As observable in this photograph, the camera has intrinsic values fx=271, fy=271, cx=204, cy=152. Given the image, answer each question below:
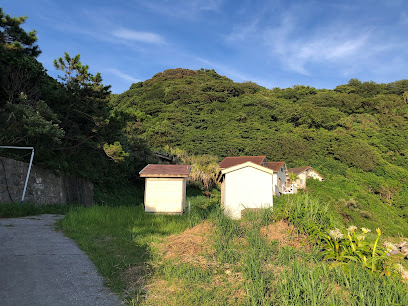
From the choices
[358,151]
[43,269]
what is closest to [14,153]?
[43,269]

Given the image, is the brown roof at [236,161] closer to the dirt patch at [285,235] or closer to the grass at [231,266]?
the grass at [231,266]

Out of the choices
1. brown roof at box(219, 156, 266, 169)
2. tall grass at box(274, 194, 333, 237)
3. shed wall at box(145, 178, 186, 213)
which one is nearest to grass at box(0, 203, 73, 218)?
shed wall at box(145, 178, 186, 213)

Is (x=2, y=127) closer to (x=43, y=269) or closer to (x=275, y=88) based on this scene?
(x=43, y=269)

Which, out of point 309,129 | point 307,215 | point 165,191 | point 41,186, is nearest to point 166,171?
point 165,191

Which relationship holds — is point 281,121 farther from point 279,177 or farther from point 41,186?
point 41,186

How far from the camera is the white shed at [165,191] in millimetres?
12258

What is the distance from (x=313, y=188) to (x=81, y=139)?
1175 inches

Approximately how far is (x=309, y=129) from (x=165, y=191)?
42.2 metres

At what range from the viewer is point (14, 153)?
14148 millimetres

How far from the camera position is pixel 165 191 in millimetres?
12445

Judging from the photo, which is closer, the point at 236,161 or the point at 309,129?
the point at 236,161

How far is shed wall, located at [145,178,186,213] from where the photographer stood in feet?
40.2

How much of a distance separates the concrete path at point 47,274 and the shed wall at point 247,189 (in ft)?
25.5

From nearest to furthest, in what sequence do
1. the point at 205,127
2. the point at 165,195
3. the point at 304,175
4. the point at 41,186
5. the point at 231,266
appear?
the point at 231,266, the point at 165,195, the point at 41,186, the point at 304,175, the point at 205,127
